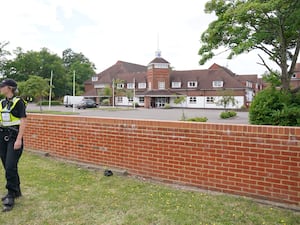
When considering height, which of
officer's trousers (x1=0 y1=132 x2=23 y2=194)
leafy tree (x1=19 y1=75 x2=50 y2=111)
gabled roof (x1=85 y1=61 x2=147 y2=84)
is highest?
gabled roof (x1=85 y1=61 x2=147 y2=84)

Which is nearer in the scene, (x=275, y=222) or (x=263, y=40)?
(x=275, y=222)

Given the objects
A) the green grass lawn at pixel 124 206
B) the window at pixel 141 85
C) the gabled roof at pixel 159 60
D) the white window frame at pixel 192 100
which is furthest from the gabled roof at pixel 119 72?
the green grass lawn at pixel 124 206

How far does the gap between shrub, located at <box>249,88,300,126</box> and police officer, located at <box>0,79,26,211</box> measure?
7.97 meters

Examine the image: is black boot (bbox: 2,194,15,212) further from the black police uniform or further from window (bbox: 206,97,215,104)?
window (bbox: 206,97,215,104)

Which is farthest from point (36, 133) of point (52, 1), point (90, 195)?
point (52, 1)

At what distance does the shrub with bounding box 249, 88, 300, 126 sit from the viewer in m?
8.24

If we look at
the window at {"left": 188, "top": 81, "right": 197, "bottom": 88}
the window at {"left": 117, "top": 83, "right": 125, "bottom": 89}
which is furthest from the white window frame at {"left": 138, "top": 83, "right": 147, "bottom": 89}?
the window at {"left": 188, "top": 81, "right": 197, "bottom": 88}

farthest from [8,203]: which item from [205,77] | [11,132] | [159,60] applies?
[159,60]

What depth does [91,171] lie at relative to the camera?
195 inches

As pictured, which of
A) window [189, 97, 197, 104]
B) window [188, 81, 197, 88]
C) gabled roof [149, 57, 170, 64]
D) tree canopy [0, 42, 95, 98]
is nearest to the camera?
window [189, 97, 197, 104]

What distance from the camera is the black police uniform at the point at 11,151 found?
11.2 ft

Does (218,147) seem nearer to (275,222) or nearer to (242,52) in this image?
(275,222)

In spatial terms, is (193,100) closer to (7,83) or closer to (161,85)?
(161,85)

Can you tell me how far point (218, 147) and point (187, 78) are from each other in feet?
138
